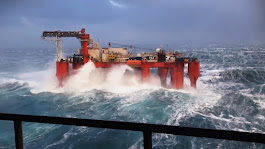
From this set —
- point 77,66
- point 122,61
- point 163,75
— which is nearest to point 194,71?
point 163,75

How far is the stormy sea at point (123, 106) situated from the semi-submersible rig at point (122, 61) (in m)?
1.44

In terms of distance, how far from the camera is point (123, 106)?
92.0ft

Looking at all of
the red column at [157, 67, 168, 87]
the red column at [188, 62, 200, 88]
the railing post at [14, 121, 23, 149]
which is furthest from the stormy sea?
the railing post at [14, 121, 23, 149]

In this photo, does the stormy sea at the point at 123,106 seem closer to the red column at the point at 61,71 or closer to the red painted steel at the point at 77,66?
the red painted steel at the point at 77,66

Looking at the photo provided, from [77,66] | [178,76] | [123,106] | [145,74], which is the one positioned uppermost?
[77,66]

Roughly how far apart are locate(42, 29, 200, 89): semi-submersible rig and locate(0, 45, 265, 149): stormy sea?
1.44 m

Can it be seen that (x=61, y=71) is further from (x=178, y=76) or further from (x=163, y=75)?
(x=178, y=76)

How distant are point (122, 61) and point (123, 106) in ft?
45.4

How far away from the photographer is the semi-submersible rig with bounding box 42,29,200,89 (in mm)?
37156

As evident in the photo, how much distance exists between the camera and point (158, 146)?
55.8ft

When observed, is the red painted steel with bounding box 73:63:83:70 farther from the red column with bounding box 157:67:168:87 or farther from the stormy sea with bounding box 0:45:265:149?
the red column with bounding box 157:67:168:87

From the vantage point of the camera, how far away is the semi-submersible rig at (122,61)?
122 feet

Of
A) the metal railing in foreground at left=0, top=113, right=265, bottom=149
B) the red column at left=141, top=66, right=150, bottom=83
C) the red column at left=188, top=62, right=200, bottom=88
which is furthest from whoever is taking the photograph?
the red column at left=141, top=66, right=150, bottom=83

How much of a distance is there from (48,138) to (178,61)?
83.4 ft
